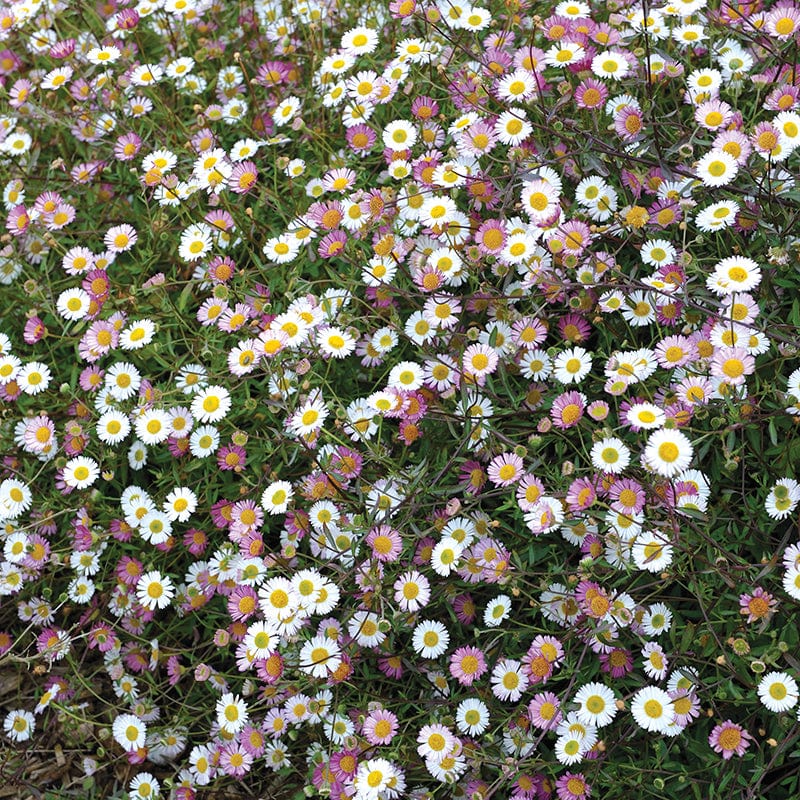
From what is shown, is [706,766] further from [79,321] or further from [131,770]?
[79,321]

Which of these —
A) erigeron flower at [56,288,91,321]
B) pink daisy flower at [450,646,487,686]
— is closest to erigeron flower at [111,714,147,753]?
pink daisy flower at [450,646,487,686]

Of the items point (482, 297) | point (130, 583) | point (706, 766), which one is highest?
point (482, 297)

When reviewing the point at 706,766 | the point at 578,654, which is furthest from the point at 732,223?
the point at 706,766

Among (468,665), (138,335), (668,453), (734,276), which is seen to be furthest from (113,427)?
(734,276)

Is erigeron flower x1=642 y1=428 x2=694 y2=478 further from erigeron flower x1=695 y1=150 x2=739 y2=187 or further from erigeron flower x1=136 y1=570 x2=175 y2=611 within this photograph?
erigeron flower x1=136 y1=570 x2=175 y2=611

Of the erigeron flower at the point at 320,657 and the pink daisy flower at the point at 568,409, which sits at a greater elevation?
the pink daisy flower at the point at 568,409

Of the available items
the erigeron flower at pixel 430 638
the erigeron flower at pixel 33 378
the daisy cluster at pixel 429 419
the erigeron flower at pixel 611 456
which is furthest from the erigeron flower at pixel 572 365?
the erigeron flower at pixel 33 378

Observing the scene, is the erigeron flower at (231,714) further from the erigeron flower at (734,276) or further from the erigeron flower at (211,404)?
the erigeron flower at (734,276)

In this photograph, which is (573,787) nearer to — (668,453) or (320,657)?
(320,657)
